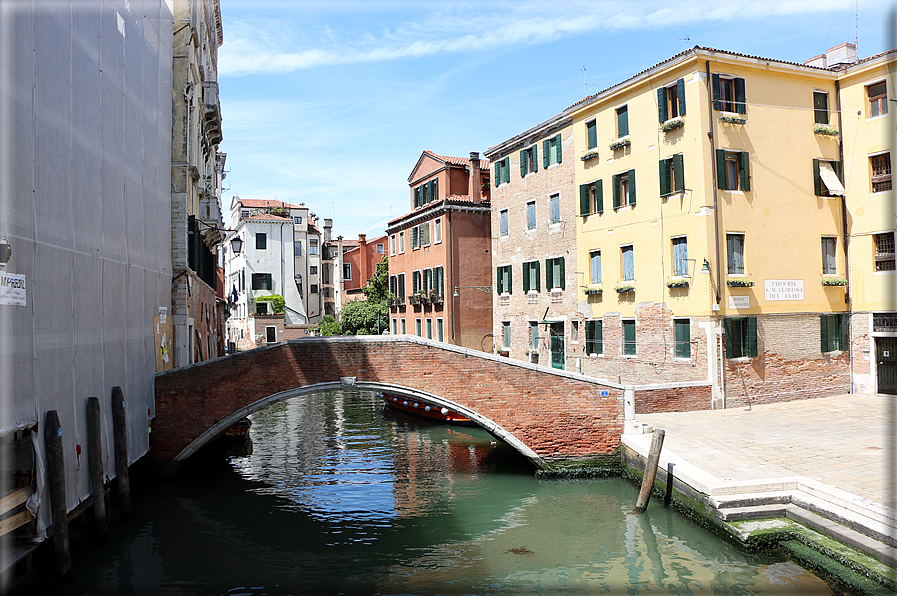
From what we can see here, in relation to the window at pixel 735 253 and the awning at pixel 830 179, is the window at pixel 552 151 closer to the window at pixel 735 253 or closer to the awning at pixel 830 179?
the window at pixel 735 253

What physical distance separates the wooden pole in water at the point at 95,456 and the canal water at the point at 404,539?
0.81 metres

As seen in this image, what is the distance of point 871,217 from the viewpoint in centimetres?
1744

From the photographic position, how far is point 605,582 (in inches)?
363

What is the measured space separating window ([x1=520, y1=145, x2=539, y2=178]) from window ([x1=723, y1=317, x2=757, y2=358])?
923cm

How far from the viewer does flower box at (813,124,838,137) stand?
58.3ft

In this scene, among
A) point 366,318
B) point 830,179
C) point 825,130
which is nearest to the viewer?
point 830,179

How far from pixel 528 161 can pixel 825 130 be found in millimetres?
9212

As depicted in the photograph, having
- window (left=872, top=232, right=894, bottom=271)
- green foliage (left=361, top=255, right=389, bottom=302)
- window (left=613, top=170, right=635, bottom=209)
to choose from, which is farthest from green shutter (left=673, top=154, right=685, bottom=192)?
green foliage (left=361, top=255, right=389, bottom=302)

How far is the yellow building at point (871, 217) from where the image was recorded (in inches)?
673

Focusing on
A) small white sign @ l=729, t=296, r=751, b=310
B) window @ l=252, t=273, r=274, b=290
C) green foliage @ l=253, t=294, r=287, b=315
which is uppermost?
window @ l=252, t=273, r=274, b=290

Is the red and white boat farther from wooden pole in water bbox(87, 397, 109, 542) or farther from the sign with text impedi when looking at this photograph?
wooden pole in water bbox(87, 397, 109, 542)

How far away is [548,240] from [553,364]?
414 cm

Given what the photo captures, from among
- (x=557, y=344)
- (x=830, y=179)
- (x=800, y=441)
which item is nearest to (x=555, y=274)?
(x=557, y=344)

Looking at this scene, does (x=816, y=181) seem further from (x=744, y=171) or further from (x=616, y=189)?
(x=616, y=189)
